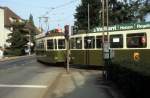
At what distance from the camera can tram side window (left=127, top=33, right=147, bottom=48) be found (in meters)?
29.0

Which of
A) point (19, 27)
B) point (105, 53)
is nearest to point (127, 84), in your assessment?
point (105, 53)

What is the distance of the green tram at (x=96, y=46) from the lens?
95.1 ft

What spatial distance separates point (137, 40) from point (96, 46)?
4.64m

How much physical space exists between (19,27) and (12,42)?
5233 millimetres

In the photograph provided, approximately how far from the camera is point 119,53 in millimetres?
30766

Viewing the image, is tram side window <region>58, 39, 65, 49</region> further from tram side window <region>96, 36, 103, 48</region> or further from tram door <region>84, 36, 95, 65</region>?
tram side window <region>96, 36, 103, 48</region>

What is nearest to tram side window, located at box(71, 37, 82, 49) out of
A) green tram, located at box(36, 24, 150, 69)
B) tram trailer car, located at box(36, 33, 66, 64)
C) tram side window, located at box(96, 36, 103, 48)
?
green tram, located at box(36, 24, 150, 69)

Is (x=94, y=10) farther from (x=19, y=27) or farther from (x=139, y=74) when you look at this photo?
(x=139, y=74)

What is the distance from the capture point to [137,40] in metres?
29.5

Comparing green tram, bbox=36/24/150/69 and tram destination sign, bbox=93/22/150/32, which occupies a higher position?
tram destination sign, bbox=93/22/150/32

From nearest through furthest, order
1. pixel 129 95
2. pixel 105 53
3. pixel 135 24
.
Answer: pixel 129 95 → pixel 105 53 → pixel 135 24

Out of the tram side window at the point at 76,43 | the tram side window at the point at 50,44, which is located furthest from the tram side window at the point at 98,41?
the tram side window at the point at 50,44

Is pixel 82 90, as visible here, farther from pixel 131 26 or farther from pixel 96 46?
pixel 96 46

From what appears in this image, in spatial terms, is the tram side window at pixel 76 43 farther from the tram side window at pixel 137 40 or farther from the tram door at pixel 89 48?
the tram side window at pixel 137 40
